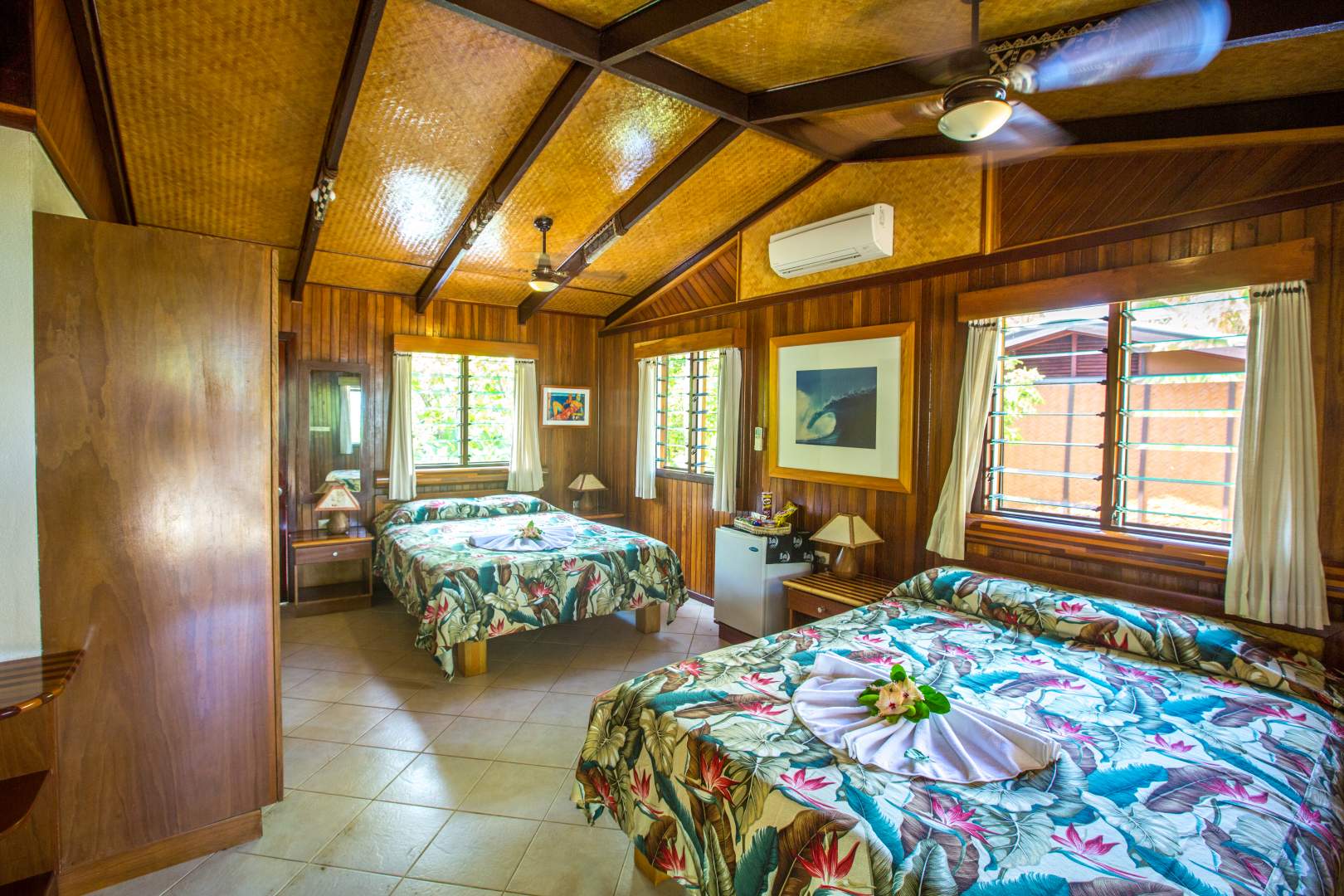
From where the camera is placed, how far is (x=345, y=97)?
2.74 meters

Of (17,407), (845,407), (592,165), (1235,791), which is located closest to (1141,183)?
(845,407)

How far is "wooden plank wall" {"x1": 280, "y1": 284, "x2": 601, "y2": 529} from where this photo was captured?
5.05 m

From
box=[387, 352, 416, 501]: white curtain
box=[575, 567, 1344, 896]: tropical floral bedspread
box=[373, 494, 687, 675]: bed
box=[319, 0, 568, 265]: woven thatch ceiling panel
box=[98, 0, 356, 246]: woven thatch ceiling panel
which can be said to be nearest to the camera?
box=[575, 567, 1344, 896]: tropical floral bedspread

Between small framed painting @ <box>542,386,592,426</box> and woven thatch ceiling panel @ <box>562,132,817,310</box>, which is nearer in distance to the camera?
woven thatch ceiling panel @ <box>562,132,817,310</box>

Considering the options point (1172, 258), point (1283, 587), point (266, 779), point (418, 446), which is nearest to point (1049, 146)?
point (1172, 258)

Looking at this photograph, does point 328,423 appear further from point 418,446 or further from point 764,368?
point 764,368

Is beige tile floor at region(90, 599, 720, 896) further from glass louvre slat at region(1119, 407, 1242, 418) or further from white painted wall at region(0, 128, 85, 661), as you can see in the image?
glass louvre slat at region(1119, 407, 1242, 418)

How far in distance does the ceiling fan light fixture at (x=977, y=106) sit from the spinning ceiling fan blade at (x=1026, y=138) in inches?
36.5

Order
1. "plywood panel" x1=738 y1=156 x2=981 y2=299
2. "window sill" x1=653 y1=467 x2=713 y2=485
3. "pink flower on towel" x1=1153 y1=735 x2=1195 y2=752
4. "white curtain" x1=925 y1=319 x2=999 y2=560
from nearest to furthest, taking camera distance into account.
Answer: "pink flower on towel" x1=1153 y1=735 x2=1195 y2=752, "white curtain" x1=925 y1=319 x2=999 y2=560, "plywood panel" x1=738 y1=156 x2=981 y2=299, "window sill" x1=653 y1=467 x2=713 y2=485

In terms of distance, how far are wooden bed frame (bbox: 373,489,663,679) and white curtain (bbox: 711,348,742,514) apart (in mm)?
962

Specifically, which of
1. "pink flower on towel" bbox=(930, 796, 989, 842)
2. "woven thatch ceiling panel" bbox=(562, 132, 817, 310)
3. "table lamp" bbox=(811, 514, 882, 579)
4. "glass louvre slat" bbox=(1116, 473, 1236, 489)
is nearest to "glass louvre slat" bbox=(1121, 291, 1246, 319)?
"glass louvre slat" bbox=(1116, 473, 1236, 489)

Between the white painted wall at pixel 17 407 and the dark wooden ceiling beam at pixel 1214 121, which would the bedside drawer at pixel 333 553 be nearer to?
the white painted wall at pixel 17 407

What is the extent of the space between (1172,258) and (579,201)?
3.20 metres

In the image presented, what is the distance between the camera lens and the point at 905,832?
137cm
